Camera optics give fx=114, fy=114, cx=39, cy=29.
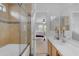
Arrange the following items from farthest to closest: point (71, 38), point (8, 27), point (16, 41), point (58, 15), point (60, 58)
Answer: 1. point (58, 15)
2. point (71, 38)
3. point (8, 27)
4. point (16, 41)
5. point (60, 58)

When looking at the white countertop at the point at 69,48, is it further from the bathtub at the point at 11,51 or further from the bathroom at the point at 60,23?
the bathtub at the point at 11,51

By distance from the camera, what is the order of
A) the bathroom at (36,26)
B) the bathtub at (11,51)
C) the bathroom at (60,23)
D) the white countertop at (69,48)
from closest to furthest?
the bathtub at (11,51)
the white countertop at (69,48)
the bathroom at (36,26)
the bathroom at (60,23)

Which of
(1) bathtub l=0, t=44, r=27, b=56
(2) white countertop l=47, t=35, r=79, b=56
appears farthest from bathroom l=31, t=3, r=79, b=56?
(1) bathtub l=0, t=44, r=27, b=56

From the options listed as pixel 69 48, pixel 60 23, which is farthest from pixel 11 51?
pixel 60 23

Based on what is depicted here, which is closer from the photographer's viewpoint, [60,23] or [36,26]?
[36,26]

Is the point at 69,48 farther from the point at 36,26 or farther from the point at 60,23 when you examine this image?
the point at 60,23

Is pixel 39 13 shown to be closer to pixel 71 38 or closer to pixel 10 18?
pixel 10 18

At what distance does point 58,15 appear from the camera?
10.2 feet

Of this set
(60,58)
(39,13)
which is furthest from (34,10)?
(60,58)

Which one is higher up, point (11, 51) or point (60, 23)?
point (60, 23)

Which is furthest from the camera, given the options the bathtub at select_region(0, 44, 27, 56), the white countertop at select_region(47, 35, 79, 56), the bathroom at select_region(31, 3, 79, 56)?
the bathroom at select_region(31, 3, 79, 56)

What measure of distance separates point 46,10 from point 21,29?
1.01 m

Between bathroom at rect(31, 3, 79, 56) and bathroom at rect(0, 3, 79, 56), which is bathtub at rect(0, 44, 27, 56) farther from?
bathroom at rect(31, 3, 79, 56)

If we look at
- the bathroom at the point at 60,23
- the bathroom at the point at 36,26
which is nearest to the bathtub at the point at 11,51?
the bathroom at the point at 36,26
